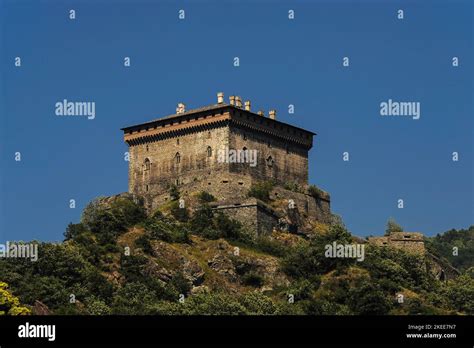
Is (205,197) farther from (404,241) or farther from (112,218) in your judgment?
(404,241)

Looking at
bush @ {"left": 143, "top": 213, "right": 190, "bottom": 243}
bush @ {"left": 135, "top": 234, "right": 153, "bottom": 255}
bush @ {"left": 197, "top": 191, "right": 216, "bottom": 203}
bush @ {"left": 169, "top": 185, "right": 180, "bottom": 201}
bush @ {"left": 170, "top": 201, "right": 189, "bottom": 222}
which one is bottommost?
bush @ {"left": 135, "top": 234, "right": 153, "bottom": 255}

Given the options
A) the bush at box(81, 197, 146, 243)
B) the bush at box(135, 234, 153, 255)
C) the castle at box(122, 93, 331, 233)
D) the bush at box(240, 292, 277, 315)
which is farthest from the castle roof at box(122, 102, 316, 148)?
the bush at box(240, 292, 277, 315)

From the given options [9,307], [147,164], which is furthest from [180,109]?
[9,307]

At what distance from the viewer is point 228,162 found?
110m

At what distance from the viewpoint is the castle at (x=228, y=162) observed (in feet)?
359

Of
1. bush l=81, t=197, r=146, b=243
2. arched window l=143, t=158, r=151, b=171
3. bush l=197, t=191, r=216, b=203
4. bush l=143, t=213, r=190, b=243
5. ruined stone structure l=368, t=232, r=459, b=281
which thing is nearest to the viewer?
bush l=143, t=213, r=190, b=243

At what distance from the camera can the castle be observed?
109m

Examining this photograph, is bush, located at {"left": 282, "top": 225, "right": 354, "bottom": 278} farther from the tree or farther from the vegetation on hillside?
the tree

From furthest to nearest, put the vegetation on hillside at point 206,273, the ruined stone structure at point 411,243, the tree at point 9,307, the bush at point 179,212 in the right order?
the ruined stone structure at point 411,243
the bush at point 179,212
the vegetation on hillside at point 206,273
the tree at point 9,307

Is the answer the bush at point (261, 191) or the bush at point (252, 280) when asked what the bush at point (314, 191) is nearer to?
the bush at point (261, 191)

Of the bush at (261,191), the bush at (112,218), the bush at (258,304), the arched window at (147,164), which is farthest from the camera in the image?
the arched window at (147,164)

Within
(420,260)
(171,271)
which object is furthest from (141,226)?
(420,260)

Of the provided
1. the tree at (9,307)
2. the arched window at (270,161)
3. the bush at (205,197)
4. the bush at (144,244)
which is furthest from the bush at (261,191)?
the tree at (9,307)
